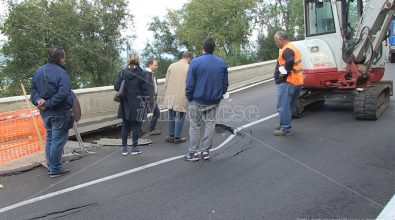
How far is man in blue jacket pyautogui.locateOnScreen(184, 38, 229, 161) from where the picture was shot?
6660mm

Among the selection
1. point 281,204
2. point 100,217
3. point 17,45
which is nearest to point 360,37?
point 281,204

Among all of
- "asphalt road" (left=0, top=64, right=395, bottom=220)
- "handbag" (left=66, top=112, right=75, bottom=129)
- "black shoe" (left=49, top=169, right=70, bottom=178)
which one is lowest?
"asphalt road" (left=0, top=64, right=395, bottom=220)

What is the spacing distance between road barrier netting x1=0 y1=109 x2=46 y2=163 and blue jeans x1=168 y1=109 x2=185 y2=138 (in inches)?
93.7

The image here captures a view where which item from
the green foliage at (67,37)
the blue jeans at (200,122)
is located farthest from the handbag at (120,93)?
the green foliage at (67,37)

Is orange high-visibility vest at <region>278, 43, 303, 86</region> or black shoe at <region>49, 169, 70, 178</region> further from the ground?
orange high-visibility vest at <region>278, 43, 303, 86</region>

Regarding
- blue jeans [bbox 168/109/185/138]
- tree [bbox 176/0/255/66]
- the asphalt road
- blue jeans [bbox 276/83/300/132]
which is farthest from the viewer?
tree [bbox 176/0/255/66]

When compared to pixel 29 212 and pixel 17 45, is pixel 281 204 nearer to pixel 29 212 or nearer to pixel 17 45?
pixel 29 212

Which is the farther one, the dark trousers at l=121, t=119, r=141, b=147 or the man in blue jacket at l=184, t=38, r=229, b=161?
the dark trousers at l=121, t=119, r=141, b=147

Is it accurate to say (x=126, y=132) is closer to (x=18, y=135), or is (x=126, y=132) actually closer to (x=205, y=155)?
(x=205, y=155)

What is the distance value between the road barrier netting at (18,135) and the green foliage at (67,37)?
20.3 m

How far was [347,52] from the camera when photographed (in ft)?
30.1

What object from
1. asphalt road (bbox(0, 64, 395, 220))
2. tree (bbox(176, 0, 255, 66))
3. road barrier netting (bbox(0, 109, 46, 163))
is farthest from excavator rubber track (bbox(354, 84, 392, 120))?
tree (bbox(176, 0, 255, 66))

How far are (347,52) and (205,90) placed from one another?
4.01m

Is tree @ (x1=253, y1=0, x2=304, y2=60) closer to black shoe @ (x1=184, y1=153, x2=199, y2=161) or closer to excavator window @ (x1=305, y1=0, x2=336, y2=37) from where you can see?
excavator window @ (x1=305, y1=0, x2=336, y2=37)
